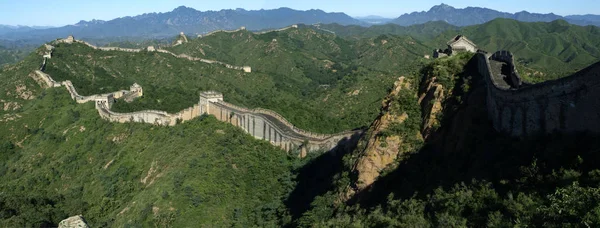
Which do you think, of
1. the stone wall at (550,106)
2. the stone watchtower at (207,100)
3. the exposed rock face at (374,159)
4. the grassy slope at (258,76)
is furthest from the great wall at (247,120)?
the stone wall at (550,106)

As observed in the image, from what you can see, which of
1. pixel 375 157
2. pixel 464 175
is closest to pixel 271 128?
pixel 375 157

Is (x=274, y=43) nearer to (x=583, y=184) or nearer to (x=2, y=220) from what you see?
(x=2, y=220)

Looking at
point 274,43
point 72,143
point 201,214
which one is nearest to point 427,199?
point 201,214

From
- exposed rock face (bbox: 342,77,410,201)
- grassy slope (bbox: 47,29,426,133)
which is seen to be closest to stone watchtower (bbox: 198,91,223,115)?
grassy slope (bbox: 47,29,426,133)

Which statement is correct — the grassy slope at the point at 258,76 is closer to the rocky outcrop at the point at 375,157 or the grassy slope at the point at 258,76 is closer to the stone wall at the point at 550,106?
the rocky outcrop at the point at 375,157

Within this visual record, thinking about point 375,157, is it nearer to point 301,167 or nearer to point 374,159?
point 374,159

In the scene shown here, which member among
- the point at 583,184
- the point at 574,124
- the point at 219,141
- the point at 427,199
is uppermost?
the point at 574,124
